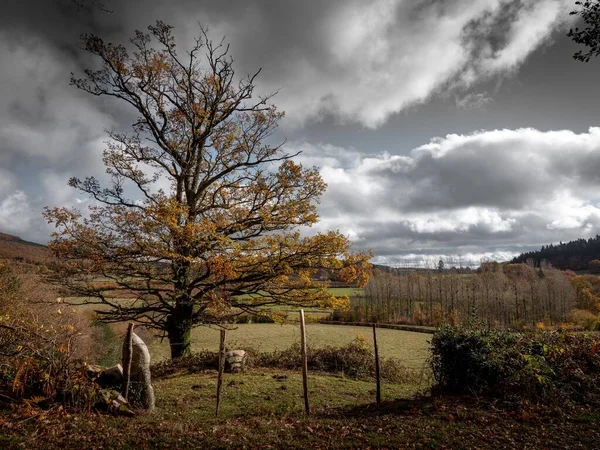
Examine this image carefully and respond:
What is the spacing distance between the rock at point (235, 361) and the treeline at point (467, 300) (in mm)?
41950

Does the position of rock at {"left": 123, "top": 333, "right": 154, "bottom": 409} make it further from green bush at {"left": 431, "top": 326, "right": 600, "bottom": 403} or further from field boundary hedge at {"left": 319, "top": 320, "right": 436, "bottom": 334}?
field boundary hedge at {"left": 319, "top": 320, "right": 436, "bottom": 334}

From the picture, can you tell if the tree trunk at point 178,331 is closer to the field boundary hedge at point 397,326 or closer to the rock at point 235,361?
the rock at point 235,361

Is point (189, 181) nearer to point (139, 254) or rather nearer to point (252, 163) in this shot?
point (252, 163)

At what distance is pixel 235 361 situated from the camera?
Answer: 1434 centimetres

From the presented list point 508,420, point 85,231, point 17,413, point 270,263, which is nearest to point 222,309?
point 270,263

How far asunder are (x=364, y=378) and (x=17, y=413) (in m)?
12.2

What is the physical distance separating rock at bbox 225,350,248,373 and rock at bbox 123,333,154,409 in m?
5.75

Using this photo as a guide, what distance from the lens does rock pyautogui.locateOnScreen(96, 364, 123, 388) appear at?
28.5 ft

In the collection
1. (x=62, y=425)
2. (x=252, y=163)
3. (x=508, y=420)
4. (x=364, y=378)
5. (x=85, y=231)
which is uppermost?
(x=252, y=163)

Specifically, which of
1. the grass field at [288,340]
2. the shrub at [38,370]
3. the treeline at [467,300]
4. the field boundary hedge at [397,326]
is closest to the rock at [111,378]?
the shrub at [38,370]

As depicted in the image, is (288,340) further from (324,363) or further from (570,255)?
(570,255)

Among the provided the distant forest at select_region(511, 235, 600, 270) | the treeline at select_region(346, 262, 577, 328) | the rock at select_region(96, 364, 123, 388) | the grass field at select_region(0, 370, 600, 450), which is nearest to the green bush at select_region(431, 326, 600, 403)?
the grass field at select_region(0, 370, 600, 450)

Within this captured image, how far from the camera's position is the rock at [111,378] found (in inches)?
342

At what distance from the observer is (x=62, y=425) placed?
21.0 feet
